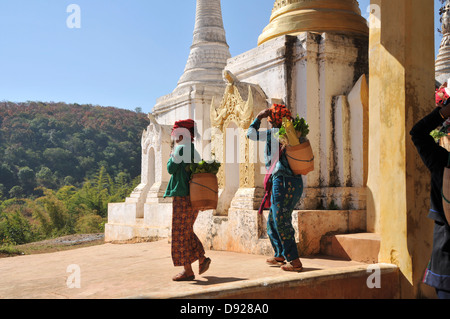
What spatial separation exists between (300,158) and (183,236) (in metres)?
1.46

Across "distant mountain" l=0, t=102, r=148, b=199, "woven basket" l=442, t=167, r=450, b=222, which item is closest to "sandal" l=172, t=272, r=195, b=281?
"woven basket" l=442, t=167, r=450, b=222

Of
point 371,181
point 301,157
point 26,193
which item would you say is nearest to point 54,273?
point 301,157

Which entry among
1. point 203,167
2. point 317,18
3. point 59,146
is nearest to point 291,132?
point 203,167

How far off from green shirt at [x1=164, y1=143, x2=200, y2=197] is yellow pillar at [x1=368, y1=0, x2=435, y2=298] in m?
1.90

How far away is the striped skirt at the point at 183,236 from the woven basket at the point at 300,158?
1.15 meters

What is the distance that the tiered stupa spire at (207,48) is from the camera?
12.5 meters

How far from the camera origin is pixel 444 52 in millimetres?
13633

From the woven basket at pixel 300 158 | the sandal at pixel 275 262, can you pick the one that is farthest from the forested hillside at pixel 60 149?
the woven basket at pixel 300 158

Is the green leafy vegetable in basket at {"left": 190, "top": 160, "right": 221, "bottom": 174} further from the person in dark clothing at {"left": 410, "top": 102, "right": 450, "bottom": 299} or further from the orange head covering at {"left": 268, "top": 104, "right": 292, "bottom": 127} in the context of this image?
the person in dark clothing at {"left": 410, "top": 102, "right": 450, "bottom": 299}

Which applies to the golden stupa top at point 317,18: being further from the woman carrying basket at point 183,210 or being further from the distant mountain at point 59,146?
the distant mountain at point 59,146

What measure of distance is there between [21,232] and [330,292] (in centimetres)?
1517

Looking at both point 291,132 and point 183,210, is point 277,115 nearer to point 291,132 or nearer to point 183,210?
point 291,132
